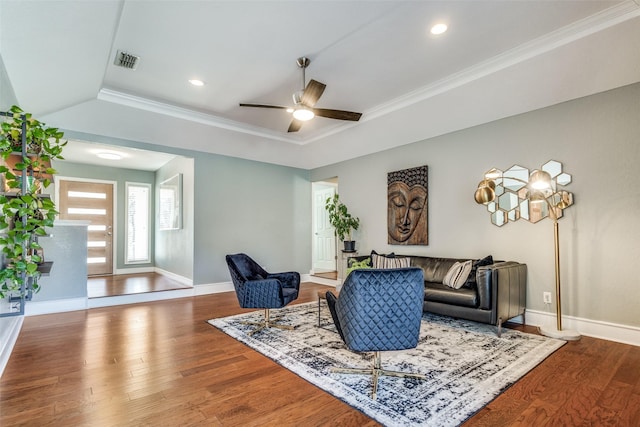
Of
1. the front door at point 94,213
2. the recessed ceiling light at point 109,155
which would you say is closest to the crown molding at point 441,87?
the recessed ceiling light at point 109,155

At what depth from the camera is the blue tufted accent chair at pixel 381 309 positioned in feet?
7.47

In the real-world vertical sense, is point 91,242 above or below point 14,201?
below

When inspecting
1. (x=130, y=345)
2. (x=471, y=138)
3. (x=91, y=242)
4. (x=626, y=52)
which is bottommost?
(x=130, y=345)

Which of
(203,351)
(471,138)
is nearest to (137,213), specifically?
(203,351)

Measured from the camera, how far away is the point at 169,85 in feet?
13.6

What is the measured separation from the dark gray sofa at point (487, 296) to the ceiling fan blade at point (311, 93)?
258cm

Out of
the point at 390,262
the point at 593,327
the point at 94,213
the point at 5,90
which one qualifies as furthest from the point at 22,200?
the point at 94,213

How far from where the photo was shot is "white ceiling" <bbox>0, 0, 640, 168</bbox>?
2.69 meters

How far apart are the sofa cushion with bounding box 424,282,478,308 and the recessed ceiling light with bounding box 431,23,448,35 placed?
9.05 ft

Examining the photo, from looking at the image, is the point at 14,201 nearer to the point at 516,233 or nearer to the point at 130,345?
the point at 130,345

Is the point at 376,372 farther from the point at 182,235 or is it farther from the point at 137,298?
the point at 182,235

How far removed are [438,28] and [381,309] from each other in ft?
8.46

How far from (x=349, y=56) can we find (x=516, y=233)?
9.94 feet

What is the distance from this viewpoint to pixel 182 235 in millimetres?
6418
